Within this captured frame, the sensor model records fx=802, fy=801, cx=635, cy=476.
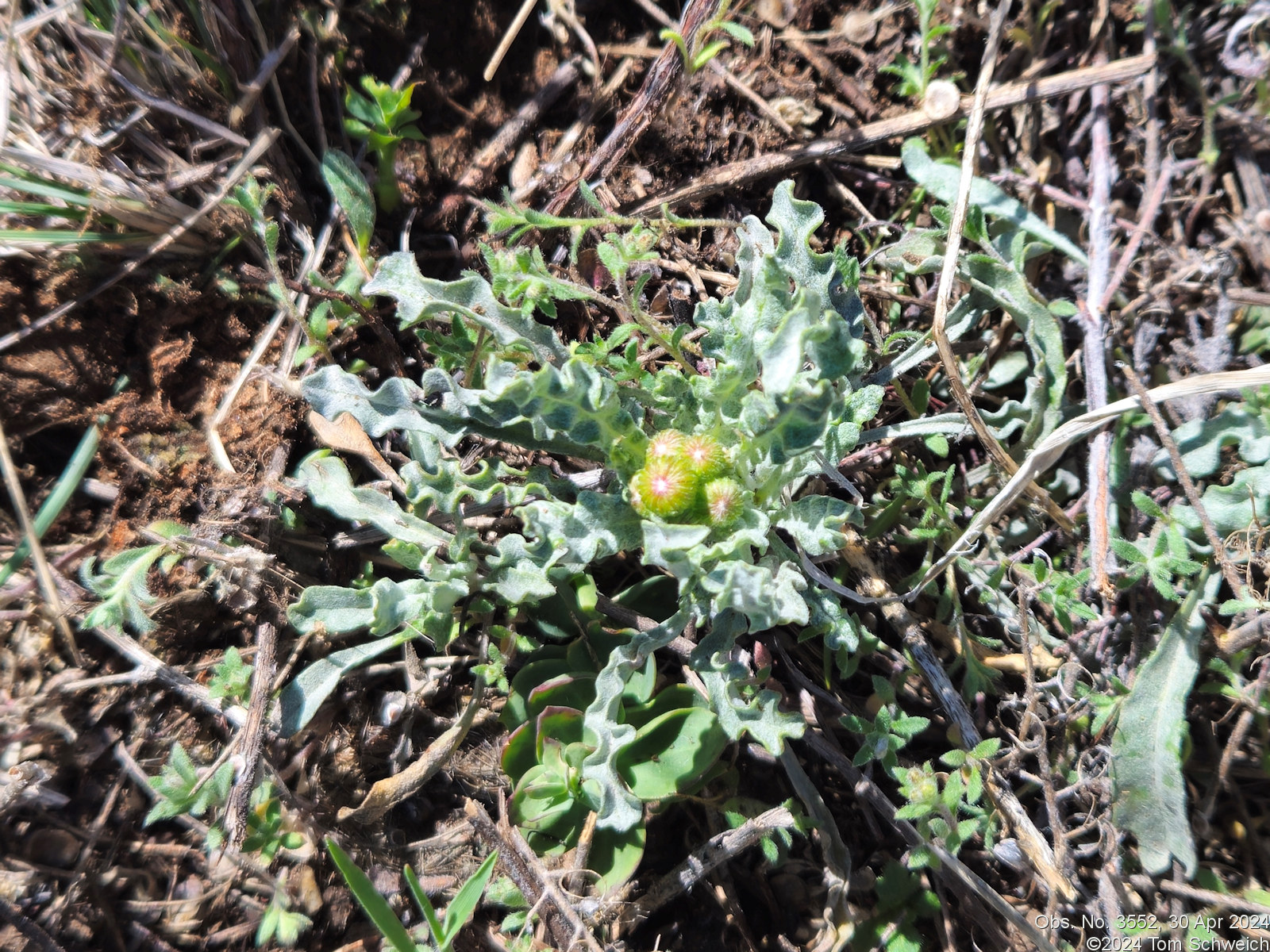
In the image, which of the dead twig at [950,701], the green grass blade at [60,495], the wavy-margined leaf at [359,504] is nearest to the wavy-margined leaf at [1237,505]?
the dead twig at [950,701]

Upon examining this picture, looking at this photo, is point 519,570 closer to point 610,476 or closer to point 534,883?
point 610,476

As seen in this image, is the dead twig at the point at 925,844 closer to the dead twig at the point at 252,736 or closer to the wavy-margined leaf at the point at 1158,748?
the wavy-margined leaf at the point at 1158,748

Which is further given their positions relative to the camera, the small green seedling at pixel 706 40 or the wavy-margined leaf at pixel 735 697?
the small green seedling at pixel 706 40

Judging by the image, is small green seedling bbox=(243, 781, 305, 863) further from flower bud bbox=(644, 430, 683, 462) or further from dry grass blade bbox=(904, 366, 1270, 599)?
dry grass blade bbox=(904, 366, 1270, 599)

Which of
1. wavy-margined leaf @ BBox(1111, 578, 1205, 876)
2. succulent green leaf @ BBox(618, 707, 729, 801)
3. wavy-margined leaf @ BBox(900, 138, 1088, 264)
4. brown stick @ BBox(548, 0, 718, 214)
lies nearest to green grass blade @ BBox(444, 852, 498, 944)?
succulent green leaf @ BBox(618, 707, 729, 801)

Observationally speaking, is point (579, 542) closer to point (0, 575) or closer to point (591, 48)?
point (0, 575)

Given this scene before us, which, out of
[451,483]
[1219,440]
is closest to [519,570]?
[451,483]
